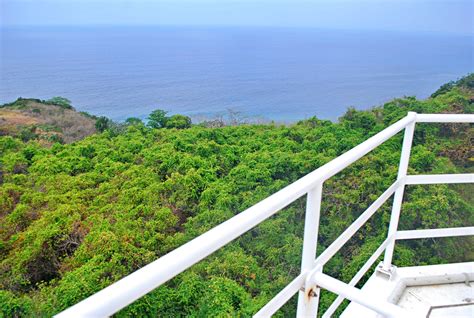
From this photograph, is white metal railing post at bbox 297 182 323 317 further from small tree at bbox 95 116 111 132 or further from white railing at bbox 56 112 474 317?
small tree at bbox 95 116 111 132

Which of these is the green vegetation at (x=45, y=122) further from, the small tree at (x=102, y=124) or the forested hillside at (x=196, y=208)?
the forested hillside at (x=196, y=208)

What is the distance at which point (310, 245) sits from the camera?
0.80 metres

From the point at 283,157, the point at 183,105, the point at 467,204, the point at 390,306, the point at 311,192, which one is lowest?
the point at 183,105

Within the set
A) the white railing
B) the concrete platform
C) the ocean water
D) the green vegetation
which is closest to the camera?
the white railing

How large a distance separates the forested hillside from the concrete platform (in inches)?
12.0

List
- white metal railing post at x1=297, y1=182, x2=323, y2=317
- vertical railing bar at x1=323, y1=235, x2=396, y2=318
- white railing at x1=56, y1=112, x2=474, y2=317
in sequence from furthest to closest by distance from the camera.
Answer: vertical railing bar at x1=323, y1=235, x2=396, y2=318
white metal railing post at x1=297, y1=182, x2=323, y2=317
white railing at x1=56, y1=112, x2=474, y2=317

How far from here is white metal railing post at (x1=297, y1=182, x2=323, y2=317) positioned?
756mm

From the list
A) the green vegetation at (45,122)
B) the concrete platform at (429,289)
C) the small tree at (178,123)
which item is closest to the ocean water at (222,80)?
the green vegetation at (45,122)

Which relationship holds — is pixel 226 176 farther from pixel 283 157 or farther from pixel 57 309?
pixel 57 309

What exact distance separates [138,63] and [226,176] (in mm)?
35473

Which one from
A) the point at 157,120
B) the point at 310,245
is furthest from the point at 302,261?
the point at 157,120

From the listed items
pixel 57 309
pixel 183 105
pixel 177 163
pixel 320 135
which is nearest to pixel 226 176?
pixel 177 163

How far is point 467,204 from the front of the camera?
2992 mm

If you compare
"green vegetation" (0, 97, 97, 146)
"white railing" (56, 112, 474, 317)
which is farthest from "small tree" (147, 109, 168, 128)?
"white railing" (56, 112, 474, 317)
